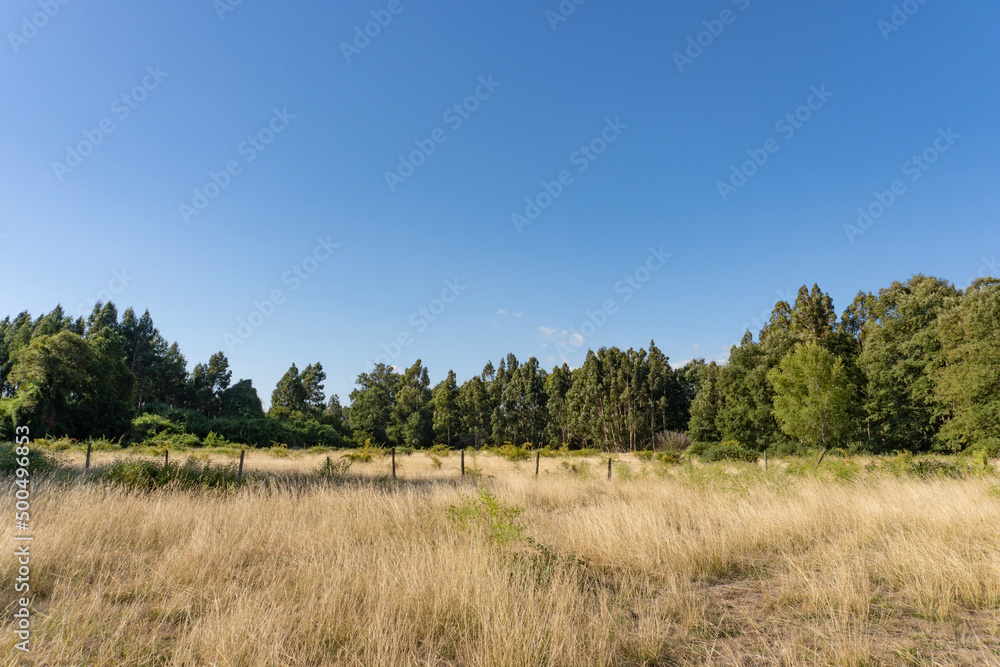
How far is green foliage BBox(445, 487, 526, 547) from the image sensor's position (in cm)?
584

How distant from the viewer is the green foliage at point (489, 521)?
5.84 meters

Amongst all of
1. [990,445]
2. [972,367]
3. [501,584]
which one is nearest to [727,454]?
[990,445]

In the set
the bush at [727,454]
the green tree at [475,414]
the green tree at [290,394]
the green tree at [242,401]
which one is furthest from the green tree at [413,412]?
the bush at [727,454]

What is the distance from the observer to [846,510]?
7.93 metres

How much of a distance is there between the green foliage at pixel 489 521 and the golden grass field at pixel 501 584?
0.20ft

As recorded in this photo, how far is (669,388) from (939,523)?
51007 millimetres

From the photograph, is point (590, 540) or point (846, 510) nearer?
point (590, 540)

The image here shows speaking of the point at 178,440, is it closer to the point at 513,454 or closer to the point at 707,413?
the point at 513,454

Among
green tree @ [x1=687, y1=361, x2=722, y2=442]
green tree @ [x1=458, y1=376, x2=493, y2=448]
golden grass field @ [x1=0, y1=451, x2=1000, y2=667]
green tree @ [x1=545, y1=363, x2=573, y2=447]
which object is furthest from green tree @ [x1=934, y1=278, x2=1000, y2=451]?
green tree @ [x1=458, y1=376, x2=493, y2=448]

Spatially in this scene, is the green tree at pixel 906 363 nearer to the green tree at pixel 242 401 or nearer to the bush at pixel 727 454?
the bush at pixel 727 454

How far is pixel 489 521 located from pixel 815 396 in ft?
70.3

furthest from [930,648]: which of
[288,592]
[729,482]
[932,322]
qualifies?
[932,322]

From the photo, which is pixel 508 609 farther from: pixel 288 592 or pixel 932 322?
pixel 932 322

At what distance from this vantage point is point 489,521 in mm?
6480
